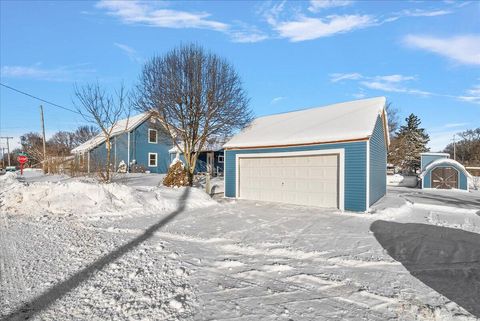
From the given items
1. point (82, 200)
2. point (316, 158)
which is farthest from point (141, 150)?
point (316, 158)

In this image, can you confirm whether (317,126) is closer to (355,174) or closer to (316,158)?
(316,158)

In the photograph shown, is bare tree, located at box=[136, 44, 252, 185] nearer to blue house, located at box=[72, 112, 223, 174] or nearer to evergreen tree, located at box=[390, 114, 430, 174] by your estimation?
blue house, located at box=[72, 112, 223, 174]

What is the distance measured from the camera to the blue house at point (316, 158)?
10805 millimetres

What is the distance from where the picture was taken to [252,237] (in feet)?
23.2

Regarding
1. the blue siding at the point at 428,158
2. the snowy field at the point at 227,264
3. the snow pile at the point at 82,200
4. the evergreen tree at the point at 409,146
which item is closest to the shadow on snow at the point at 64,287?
the snowy field at the point at 227,264

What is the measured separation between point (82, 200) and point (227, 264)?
6.77 m

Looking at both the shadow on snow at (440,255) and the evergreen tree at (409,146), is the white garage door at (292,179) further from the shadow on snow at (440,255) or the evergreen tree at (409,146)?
the evergreen tree at (409,146)

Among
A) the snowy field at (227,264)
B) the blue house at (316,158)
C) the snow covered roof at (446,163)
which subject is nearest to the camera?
the snowy field at (227,264)

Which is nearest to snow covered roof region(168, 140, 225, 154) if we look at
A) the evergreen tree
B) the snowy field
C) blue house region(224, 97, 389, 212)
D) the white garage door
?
blue house region(224, 97, 389, 212)

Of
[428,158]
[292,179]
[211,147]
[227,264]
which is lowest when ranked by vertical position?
[227,264]

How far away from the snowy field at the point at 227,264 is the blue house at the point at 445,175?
1396 cm

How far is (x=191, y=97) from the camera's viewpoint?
16859 millimetres

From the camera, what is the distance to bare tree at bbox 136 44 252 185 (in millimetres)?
16922

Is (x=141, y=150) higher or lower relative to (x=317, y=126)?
lower
